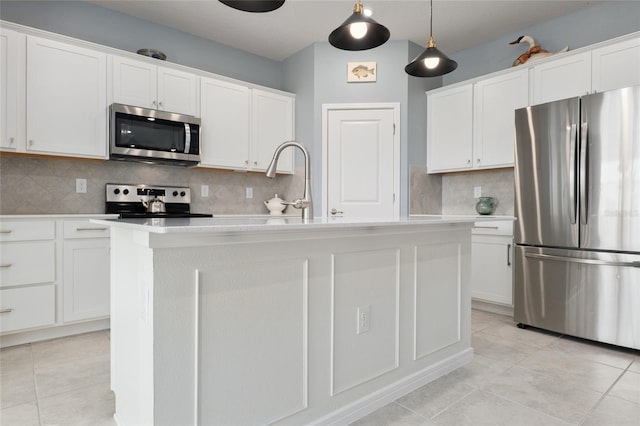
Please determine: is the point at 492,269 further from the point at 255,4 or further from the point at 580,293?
the point at 255,4

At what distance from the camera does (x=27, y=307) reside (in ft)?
8.77

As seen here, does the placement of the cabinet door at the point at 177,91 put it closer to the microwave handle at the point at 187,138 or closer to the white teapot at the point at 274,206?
the microwave handle at the point at 187,138

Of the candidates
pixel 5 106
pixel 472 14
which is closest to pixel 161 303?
pixel 5 106

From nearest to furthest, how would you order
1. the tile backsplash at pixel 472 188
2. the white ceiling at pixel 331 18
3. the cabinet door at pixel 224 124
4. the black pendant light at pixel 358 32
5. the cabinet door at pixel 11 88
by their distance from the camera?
1. the black pendant light at pixel 358 32
2. the cabinet door at pixel 11 88
3. the white ceiling at pixel 331 18
4. the cabinet door at pixel 224 124
5. the tile backsplash at pixel 472 188

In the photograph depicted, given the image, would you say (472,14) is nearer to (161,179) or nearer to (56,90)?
(161,179)

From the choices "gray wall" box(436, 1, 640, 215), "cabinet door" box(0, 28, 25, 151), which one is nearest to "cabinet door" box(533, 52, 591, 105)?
"gray wall" box(436, 1, 640, 215)

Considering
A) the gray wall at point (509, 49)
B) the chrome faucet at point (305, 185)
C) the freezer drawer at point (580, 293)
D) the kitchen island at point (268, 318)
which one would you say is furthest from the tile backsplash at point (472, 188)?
the chrome faucet at point (305, 185)

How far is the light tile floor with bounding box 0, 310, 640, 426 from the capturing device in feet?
5.72

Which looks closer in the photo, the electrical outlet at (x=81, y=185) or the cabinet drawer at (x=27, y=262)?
the cabinet drawer at (x=27, y=262)

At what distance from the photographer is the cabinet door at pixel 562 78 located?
308cm

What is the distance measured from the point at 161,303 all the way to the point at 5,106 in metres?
2.56

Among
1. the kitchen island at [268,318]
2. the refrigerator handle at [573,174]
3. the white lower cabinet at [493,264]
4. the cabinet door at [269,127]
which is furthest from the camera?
the cabinet door at [269,127]

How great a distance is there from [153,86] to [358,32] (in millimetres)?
2245

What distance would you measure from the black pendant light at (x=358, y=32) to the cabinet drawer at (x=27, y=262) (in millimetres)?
2559
